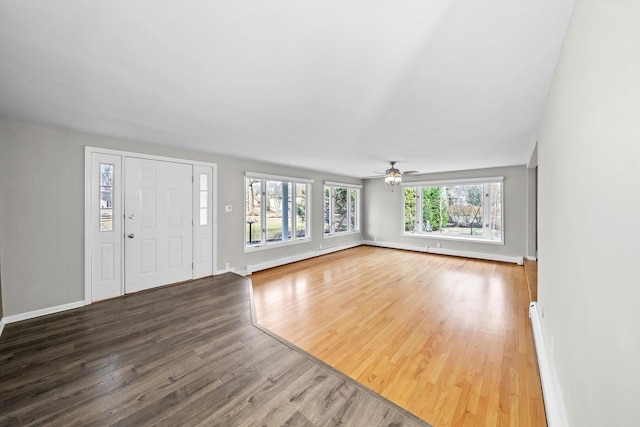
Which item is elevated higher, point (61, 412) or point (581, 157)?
point (581, 157)

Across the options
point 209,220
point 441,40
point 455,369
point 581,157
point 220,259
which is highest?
point 441,40

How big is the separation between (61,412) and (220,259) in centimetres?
310

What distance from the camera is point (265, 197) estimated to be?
5.43 m

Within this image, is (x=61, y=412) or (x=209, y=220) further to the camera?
(x=209, y=220)

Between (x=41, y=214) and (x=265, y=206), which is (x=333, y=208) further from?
(x=41, y=214)

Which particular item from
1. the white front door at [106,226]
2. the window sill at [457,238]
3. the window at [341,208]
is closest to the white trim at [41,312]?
the white front door at [106,226]

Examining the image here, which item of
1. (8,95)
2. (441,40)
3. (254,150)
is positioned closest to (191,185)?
(254,150)

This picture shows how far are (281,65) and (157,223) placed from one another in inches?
134

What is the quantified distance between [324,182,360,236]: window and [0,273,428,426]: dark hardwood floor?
4.75m

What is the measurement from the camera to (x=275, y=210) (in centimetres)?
573

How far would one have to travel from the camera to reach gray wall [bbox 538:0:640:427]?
0.65 m

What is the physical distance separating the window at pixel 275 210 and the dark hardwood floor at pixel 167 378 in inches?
101

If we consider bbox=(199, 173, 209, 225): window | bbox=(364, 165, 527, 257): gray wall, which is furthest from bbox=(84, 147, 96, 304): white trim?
bbox=(364, 165, 527, 257): gray wall

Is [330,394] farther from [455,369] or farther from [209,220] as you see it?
[209,220]
